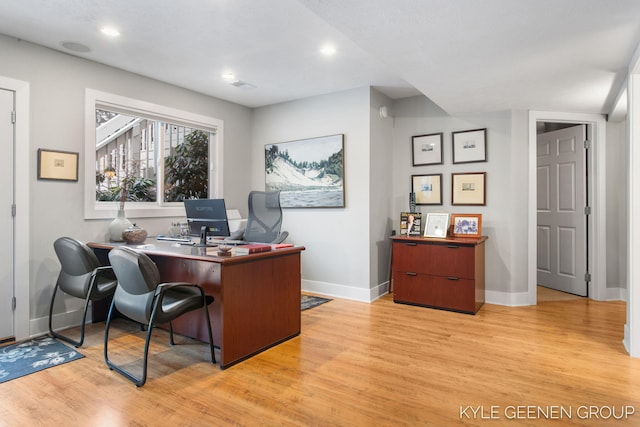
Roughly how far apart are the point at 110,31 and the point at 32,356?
264 cm

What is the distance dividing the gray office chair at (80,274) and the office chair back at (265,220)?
1.33 m

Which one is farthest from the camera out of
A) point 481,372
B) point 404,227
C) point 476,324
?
point 404,227

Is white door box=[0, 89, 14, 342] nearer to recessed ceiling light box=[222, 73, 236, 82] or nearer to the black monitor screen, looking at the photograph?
the black monitor screen

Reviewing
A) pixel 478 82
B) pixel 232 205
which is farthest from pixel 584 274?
pixel 232 205

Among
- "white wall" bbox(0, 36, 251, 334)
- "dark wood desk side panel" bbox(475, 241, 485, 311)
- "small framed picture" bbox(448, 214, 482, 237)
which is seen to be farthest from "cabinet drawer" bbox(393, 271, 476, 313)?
"white wall" bbox(0, 36, 251, 334)

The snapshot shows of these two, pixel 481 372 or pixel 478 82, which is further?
pixel 478 82

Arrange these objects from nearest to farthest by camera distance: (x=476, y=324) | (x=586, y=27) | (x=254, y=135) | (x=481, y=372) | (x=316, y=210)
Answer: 1. (x=586, y=27)
2. (x=481, y=372)
3. (x=476, y=324)
4. (x=316, y=210)
5. (x=254, y=135)

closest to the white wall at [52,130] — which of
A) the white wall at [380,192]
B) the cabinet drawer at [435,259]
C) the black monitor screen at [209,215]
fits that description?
the black monitor screen at [209,215]

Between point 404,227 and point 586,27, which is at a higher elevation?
point 586,27

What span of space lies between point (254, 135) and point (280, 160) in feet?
2.11

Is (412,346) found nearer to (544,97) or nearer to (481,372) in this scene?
(481,372)

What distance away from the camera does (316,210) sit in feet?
16.4

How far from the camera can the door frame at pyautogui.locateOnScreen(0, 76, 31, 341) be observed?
10.6ft

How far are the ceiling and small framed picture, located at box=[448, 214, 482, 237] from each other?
1233mm
